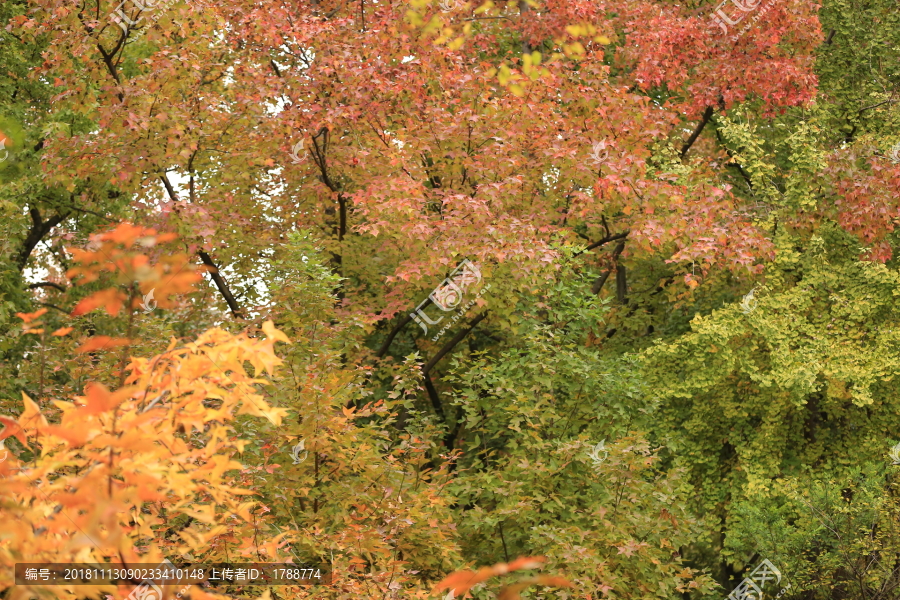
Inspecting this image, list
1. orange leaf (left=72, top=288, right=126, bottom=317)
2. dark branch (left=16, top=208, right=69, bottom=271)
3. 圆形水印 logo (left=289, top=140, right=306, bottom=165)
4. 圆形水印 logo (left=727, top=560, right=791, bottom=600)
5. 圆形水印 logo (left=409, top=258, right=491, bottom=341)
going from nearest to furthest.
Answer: orange leaf (left=72, top=288, right=126, bottom=317) < 圆形水印 logo (left=409, top=258, right=491, bottom=341) < 圆形水印 logo (left=727, top=560, right=791, bottom=600) < 圆形水印 logo (left=289, top=140, right=306, bottom=165) < dark branch (left=16, top=208, right=69, bottom=271)

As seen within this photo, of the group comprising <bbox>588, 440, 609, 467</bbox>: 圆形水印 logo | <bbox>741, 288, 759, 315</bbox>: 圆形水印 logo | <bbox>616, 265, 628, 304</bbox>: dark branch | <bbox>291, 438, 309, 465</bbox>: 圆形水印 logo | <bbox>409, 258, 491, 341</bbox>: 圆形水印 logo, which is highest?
<bbox>409, 258, 491, 341</bbox>: 圆形水印 logo

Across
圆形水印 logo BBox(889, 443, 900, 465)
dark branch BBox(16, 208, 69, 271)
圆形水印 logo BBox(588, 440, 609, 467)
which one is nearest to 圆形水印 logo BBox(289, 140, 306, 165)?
圆形水印 logo BBox(588, 440, 609, 467)

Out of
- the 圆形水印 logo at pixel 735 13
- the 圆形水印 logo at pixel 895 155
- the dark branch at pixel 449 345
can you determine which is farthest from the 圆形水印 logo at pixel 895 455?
the 圆形水印 logo at pixel 735 13

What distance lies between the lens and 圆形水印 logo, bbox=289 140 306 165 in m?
11.2

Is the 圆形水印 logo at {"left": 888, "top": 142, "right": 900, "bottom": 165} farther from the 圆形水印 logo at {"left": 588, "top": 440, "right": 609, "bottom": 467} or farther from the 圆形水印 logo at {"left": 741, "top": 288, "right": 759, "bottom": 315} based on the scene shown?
the 圆形水印 logo at {"left": 588, "top": 440, "right": 609, "bottom": 467}

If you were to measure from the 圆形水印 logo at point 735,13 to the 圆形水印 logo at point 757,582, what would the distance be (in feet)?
23.0

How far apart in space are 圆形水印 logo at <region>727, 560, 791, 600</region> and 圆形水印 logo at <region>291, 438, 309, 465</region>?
16.8 ft

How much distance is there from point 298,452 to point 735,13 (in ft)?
29.0

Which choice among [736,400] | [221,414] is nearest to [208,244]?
[736,400]

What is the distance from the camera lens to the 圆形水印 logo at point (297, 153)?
11156 millimetres

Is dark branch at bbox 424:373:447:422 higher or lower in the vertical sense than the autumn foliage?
lower

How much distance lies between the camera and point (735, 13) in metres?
12.6

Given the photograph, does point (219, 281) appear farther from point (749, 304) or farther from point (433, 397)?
point (749, 304)

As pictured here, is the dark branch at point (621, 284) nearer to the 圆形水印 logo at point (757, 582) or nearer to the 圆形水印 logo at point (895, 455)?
the 圆形水印 logo at point (895, 455)
